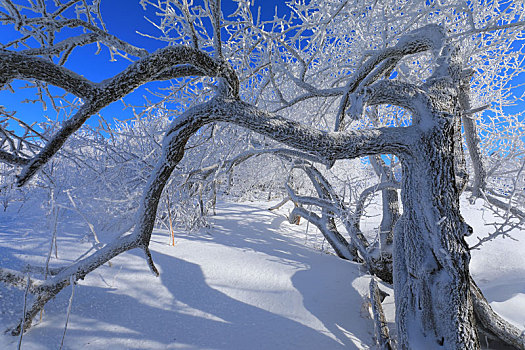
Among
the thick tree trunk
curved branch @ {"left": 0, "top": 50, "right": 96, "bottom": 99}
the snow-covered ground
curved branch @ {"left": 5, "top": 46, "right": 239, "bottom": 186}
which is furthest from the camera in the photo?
the snow-covered ground

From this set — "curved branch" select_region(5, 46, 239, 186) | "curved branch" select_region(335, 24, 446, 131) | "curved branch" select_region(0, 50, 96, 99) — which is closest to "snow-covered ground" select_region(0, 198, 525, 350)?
"curved branch" select_region(5, 46, 239, 186)

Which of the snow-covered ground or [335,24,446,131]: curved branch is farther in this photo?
[335,24,446,131]: curved branch

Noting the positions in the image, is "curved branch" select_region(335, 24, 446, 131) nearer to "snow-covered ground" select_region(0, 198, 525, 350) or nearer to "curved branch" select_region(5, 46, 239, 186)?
"curved branch" select_region(5, 46, 239, 186)

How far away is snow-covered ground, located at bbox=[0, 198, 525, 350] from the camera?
2.42 meters

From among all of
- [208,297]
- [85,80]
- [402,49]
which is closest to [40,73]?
[85,80]

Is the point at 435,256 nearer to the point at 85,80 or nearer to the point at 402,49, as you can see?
the point at 402,49

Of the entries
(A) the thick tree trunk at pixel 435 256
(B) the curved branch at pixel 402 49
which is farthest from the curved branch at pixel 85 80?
(A) the thick tree trunk at pixel 435 256

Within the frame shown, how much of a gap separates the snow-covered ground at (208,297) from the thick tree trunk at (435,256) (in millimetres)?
748

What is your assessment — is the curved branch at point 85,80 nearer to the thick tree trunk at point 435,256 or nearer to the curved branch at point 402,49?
the curved branch at point 402,49

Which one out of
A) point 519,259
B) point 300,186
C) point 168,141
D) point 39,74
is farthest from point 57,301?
point 300,186

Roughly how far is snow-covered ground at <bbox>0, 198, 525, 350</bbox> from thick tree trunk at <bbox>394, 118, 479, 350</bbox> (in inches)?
29.4

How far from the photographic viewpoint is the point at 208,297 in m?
3.14

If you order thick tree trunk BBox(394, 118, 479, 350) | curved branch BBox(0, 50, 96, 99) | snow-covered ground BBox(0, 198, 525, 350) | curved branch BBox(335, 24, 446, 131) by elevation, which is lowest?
snow-covered ground BBox(0, 198, 525, 350)

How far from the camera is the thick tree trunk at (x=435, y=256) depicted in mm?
2242
